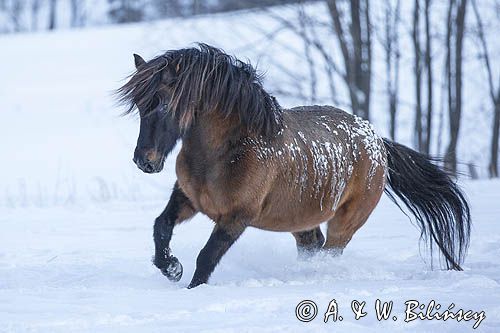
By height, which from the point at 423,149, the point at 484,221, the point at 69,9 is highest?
the point at 484,221

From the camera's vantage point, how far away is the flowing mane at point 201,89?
18.4 feet

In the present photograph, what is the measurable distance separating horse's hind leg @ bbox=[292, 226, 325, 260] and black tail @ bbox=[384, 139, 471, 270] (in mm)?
860

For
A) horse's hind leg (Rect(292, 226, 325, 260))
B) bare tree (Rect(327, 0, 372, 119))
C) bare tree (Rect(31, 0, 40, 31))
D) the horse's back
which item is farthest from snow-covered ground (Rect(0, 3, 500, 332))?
bare tree (Rect(31, 0, 40, 31))

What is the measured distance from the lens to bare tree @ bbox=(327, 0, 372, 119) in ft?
60.9

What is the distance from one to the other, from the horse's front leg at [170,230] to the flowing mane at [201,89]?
62cm

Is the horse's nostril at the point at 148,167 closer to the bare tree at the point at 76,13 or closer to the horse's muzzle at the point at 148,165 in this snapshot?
the horse's muzzle at the point at 148,165

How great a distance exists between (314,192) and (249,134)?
0.81 metres

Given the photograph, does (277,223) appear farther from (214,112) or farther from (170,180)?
(170,180)

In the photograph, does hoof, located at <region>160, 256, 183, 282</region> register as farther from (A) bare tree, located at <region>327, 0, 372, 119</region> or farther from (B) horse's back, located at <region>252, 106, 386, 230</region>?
(A) bare tree, located at <region>327, 0, 372, 119</region>

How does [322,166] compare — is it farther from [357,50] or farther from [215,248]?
[357,50]

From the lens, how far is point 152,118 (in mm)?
5555

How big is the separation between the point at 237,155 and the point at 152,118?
693 millimetres

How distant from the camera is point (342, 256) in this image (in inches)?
283

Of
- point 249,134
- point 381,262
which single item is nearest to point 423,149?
point 381,262
